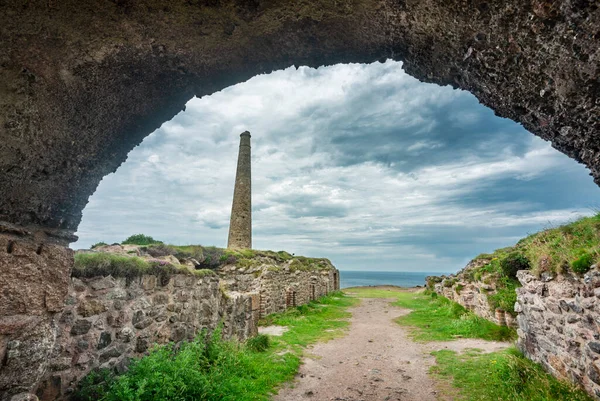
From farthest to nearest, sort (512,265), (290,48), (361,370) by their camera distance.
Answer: (512,265) → (361,370) → (290,48)

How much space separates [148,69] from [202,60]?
357mm

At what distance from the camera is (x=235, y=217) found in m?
22.3

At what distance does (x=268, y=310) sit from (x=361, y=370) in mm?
6282

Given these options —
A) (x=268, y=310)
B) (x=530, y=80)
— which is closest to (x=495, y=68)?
(x=530, y=80)

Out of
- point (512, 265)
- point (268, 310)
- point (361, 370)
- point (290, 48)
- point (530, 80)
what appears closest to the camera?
point (530, 80)

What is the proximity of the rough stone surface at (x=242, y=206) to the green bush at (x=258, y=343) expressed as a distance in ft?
43.6

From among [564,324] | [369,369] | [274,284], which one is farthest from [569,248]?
[274,284]

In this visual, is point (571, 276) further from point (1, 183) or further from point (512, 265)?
point (1, 183)

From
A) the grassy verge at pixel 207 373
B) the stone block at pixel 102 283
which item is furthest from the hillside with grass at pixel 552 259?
the stone block at pixel 102 283

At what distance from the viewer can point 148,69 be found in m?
2.09

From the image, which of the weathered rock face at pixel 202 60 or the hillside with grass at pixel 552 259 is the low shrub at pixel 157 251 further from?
the hillside with grass at pixel 552 259

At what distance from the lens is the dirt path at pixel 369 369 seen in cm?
553

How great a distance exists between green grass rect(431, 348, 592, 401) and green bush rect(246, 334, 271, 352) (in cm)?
386

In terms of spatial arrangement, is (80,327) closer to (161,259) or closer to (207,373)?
(161,259)
